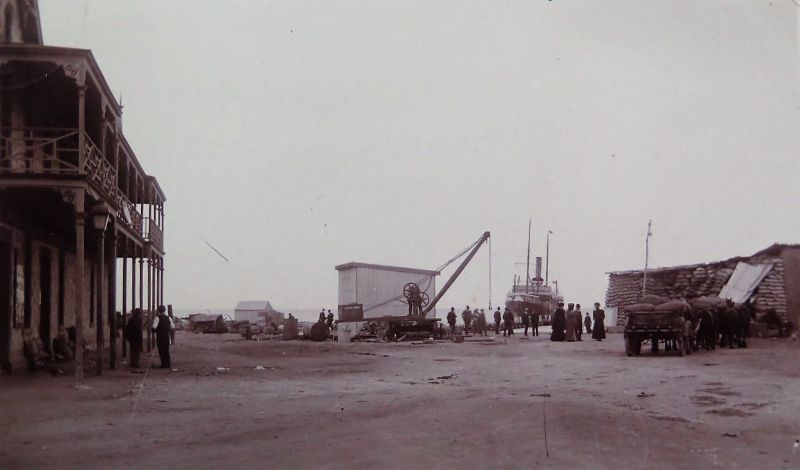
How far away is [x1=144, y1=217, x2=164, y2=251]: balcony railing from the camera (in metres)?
26.4

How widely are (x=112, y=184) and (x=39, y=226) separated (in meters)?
2.29

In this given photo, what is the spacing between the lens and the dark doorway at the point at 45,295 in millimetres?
20264

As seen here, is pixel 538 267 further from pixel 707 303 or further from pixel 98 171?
pixel 98 171

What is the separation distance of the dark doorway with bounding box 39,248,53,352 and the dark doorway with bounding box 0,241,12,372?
10.0ft

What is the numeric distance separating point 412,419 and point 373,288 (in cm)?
3186

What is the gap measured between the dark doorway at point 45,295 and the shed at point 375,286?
20681mm

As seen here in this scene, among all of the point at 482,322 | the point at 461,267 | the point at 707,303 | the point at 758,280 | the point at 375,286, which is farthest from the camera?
the point at 461,267

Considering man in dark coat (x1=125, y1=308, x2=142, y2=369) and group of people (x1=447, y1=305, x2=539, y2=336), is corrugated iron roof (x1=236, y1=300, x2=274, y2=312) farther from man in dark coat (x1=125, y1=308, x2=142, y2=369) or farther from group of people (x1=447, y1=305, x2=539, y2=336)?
man in dark coat (x1=125, y1=308, x2=142, y2=369)

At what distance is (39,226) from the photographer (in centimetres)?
1958

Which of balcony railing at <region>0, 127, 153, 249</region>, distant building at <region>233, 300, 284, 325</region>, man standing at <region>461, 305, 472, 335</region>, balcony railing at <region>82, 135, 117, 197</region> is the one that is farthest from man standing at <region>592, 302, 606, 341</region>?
distant building at <region>233, 300, 284, 325</region>

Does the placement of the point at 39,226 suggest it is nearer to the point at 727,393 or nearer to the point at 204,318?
the point at 727,393

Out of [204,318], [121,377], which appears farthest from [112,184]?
[204,318]

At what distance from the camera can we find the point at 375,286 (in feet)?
136

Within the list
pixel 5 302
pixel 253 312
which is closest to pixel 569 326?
pixel 5 302
